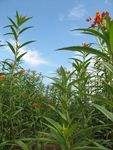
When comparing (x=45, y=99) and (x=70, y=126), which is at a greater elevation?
(x=45, y=99)

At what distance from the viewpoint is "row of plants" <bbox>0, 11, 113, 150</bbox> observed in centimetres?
287

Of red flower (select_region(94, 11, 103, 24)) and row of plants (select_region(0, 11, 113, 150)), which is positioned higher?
red flower (select_region(94, 11, 103, 24))

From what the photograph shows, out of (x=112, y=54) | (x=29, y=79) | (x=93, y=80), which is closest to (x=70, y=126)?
(x=112, y=54)

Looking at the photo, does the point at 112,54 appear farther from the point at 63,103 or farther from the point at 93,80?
the point at 93,80

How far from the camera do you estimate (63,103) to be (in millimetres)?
3379

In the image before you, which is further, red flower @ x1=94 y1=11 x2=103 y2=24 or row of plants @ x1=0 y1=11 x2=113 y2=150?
red flower @ x1=94 y1=11 x2=103 y2=24

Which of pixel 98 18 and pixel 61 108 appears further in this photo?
pixel 98 18

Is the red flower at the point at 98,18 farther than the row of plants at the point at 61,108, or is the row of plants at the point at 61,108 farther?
the red flower at the point at 98,18

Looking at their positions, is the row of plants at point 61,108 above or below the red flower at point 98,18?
below

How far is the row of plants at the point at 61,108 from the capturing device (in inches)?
113

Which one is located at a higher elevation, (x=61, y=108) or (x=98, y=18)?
(x=98, y=18)

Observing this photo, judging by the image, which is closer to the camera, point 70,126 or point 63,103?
point 70,126

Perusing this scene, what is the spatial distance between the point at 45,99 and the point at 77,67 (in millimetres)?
2170

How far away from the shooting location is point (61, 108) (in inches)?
133
